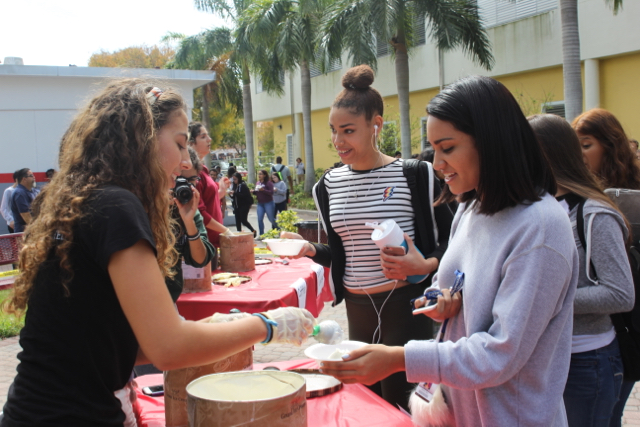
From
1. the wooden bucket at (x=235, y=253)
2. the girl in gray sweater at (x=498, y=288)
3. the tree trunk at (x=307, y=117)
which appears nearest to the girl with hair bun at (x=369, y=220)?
the girl in gray sweater at (x=498, y=288)

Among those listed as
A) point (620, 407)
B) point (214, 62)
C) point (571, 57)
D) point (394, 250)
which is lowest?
point (620, 407)

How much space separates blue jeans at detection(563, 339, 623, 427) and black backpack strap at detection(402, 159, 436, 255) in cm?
93

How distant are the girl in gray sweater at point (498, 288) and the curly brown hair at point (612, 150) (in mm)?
1423

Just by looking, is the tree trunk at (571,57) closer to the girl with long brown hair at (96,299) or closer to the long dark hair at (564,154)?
the long dark hair at (564,154)

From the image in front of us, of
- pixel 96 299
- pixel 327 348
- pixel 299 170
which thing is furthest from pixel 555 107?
pixel 96 299

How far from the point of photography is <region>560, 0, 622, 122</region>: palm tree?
35.1 feet

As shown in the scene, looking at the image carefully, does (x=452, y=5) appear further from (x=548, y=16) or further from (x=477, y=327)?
(x=477, y=327)

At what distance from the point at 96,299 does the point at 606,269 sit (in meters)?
1.70

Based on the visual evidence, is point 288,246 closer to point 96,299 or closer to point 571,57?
point 96,299

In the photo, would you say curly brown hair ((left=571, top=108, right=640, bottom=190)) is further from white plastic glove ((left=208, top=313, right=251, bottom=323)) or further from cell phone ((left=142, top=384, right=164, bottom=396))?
cell phone ((left=142, top=384, right=164, bottom=396))

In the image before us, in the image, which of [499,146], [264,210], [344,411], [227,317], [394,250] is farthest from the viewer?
[264,210]

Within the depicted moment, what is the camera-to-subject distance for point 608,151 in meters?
2.63

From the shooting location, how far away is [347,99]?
8.93ft

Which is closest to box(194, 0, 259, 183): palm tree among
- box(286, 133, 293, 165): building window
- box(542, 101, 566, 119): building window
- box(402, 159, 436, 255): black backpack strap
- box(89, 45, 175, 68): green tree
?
box(286, 133, 293, 165): building window
